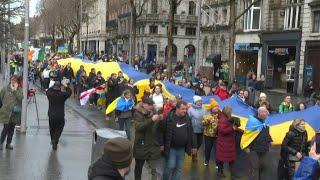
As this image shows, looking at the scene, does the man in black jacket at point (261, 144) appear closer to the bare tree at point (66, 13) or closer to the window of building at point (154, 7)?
the bare tree at point (66, 13)

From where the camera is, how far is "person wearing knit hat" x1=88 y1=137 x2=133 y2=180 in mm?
4352

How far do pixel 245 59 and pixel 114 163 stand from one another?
45.9 m

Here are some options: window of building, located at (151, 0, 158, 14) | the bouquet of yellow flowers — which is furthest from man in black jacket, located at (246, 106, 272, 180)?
window of building, located at (151, 0, 158, 14)

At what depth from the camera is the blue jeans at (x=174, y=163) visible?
33.3ft

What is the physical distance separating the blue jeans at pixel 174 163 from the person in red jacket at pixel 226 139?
1.97 meters

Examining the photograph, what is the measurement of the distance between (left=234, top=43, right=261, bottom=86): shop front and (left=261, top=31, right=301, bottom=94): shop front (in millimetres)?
1460

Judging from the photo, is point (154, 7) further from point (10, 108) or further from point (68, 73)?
point (10, 108)

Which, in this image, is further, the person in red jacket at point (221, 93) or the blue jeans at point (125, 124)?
the person in red jacket at point (221, 93)

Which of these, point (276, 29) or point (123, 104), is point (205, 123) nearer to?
point (123, 104)

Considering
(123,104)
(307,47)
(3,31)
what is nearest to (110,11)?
(307,47)

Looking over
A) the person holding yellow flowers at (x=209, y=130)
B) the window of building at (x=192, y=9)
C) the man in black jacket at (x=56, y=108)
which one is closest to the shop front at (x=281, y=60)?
the person holding yellow flowers at (x=209, y=130)

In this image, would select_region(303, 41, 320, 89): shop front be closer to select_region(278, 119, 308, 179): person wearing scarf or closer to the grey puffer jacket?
the grey puffer jacket

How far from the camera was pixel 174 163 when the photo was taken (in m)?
10.1

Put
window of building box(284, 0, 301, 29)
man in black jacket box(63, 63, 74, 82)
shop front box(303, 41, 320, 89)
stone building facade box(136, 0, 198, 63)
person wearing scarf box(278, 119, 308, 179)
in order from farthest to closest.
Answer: stone building facade box(136, 0, 198, 63)
window of building box(284, 0, 301, 29)
shop front box(303, 41, 320, 89)
man in black jacket box(63, 63, 74, 82)
person wearing scarf box(278, 119, 308, 179)
